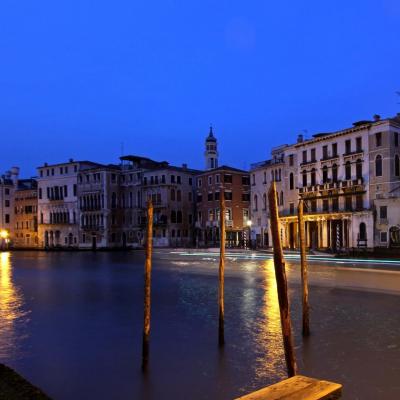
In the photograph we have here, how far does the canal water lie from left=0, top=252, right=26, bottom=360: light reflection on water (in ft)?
0.11

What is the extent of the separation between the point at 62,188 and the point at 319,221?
4982cm

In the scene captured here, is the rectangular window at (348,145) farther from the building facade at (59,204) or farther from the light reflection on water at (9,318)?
the building facade at (59,204)

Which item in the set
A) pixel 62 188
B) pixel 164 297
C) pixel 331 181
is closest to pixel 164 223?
pixel 62 188

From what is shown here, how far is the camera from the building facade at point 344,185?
45.0 m

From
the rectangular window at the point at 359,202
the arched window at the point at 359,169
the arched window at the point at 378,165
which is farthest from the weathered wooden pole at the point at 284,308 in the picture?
the arched window at the point at 359,169

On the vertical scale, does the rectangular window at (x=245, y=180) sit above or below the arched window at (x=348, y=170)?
above

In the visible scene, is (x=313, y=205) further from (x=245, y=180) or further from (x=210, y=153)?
(x=210, y=153)

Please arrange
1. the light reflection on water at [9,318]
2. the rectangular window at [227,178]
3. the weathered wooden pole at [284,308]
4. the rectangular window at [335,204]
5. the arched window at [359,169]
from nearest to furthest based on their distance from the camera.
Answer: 1. the weathered wooden pole at [284,308]
2. the light reflection on water at [9,318]
3. the arched window at [359,169]
4. the rectangular window at [335,204]
5. the rectangular window at [227,178]

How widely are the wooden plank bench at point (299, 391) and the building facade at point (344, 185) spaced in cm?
4026

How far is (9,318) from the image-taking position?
16.8 m

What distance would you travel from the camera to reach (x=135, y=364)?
11203mm

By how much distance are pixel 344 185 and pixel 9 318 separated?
39.4 m

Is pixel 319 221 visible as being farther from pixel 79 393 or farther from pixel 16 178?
pixel 16 178

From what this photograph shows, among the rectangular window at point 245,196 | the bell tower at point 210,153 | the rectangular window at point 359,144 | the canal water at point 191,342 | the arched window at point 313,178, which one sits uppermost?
the bell tower at point 210,153
